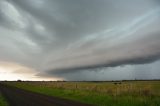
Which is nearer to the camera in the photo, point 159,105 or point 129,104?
point 159,105

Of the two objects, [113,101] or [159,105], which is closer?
[159,105]

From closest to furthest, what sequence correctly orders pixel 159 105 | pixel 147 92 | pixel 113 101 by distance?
pixel 159 105, pixel 113 101, pixel 147 92

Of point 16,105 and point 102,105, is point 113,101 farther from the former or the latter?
point 16,105

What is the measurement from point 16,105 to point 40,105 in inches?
92.5

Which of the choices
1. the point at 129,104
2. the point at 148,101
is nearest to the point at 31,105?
the point at 129,104

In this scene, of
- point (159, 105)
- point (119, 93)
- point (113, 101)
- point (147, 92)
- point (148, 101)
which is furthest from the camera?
point (119, 93)

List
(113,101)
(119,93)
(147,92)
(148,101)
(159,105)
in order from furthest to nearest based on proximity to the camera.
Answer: (119,93) < (147,92) < (113,101) < (148,101) < (159,105)

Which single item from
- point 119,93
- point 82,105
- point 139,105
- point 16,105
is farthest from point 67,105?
point 119,93

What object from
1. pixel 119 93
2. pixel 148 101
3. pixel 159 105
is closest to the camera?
pixel 159 105

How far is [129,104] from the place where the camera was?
25.4 m

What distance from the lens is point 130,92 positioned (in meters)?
33.9

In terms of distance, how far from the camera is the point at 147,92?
105 ft

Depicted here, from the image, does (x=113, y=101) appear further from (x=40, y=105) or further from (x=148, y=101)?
(x=40, y=105)

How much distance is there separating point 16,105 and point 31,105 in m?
1.51
